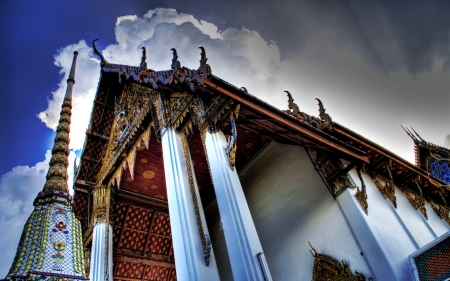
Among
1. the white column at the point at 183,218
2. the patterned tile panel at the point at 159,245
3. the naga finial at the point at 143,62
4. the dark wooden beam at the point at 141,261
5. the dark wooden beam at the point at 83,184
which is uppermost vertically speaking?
the naga finial at the point at 143,62

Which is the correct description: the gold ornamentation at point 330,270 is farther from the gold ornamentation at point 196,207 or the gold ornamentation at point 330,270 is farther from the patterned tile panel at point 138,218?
the patterned tile panel at point 138,218

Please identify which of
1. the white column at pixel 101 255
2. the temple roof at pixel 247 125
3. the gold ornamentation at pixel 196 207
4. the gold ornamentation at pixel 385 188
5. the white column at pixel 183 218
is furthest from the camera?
the gold ornamentation at pixel 385 188

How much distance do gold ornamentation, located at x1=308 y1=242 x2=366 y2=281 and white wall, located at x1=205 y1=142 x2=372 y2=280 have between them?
0.31 ft

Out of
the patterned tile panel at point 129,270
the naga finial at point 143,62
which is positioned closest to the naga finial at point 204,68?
the naga finial at point 143,62

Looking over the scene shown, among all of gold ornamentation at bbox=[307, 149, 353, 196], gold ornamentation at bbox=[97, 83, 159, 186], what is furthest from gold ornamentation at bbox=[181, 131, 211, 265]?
gold ornamentation at bbox=[307, 149, 353, 196]

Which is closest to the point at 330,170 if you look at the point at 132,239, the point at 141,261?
the point at 132,239

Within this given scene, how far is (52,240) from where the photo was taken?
1.55 meters

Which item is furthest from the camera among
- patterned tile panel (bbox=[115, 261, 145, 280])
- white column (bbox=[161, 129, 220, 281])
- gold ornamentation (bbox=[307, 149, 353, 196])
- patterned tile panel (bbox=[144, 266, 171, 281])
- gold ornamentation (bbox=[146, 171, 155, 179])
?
patterned tile panel (bbox=[144, 266, 171, 281])

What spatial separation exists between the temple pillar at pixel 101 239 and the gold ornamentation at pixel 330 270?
402 cm

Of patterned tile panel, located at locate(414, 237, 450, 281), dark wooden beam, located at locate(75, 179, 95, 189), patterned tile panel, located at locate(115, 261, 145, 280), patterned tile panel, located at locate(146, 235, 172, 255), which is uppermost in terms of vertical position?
dark wooden beam, located at locate(75, 179, 95, 189)

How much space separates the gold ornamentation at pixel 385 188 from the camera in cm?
696

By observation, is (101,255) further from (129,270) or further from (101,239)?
(129,270)

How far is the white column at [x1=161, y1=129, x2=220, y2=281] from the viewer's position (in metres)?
4.01

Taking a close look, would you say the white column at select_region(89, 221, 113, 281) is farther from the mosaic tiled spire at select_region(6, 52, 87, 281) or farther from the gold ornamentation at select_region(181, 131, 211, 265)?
the mosaic tiled spire at select_region(6, 52, 87, 281)
